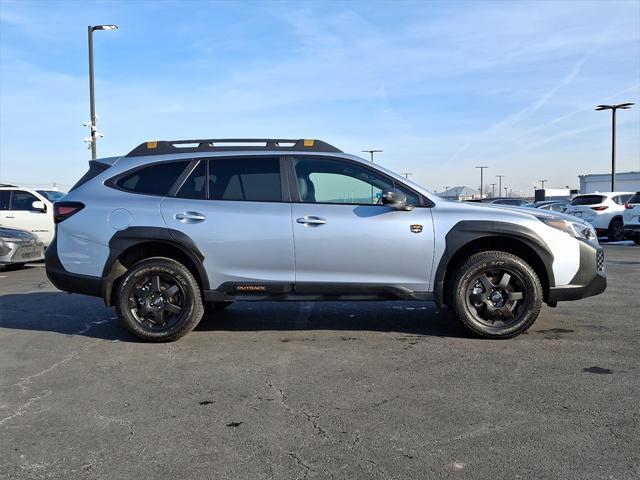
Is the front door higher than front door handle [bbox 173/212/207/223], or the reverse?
front door handle [bbox 173/212/207/223]

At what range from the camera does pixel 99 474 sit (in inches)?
114

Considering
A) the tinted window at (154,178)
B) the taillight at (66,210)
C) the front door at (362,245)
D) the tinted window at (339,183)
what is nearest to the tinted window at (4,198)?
the taillight at (66,210)

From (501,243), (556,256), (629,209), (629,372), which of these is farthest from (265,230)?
(629,209)

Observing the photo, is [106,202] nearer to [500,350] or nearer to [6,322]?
[6,322]

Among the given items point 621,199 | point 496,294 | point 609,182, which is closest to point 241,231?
point 496,294

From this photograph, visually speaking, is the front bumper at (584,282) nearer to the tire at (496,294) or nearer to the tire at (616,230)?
the tire at (496,294)

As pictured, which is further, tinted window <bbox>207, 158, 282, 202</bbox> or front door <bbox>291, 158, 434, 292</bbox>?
tinted window <bbox>207, 158, 282, 202</bbox>

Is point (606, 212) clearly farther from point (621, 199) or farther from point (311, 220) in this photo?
point (311, 220)

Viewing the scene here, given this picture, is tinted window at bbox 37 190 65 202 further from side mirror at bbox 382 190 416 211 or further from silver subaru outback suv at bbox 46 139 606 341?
side mirror at bbox 382 190 416 211

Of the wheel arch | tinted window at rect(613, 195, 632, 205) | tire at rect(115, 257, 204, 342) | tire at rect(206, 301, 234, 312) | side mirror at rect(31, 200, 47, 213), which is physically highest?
tinted window at rect(613, 195, 632, 205)

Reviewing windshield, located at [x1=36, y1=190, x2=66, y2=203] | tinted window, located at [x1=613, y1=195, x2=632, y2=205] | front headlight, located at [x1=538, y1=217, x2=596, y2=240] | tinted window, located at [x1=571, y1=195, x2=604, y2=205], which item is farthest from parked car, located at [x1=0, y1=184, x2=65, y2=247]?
tinted window, located at [x1=613, y1=195, x2=632, y2=205]

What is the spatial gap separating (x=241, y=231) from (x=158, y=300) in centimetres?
104

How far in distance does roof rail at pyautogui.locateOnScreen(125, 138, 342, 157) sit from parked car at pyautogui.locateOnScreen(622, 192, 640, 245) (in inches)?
563

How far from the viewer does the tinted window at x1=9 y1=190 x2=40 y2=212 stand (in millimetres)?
13406
